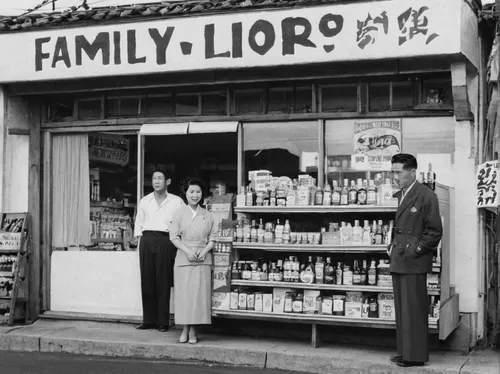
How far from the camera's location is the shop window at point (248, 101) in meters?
10.3

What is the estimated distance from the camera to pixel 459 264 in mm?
9109

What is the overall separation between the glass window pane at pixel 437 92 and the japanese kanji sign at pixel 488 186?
0.96m

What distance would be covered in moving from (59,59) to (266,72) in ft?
9.22

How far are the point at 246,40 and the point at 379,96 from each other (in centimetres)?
174

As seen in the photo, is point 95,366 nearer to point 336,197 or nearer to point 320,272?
point 320,272

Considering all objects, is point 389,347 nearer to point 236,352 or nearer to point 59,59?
point 236,352

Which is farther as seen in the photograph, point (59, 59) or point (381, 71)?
point (59, 59)

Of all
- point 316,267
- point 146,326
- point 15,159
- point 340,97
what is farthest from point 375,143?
point 15,159

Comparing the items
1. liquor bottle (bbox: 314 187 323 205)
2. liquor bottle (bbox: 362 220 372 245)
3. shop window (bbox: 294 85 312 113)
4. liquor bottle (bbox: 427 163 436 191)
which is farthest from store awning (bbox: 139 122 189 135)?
liquor bottle (bbox: 427 163 436 191)

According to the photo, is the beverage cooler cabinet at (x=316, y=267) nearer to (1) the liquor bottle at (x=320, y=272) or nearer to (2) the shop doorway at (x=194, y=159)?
(1) the liquor bottle at (x=320, y=272)

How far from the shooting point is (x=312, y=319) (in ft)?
29.6

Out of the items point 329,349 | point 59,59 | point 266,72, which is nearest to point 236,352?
point 329,349

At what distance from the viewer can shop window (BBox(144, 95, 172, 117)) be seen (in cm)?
1077

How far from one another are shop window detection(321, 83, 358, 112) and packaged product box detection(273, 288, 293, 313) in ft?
7.57
